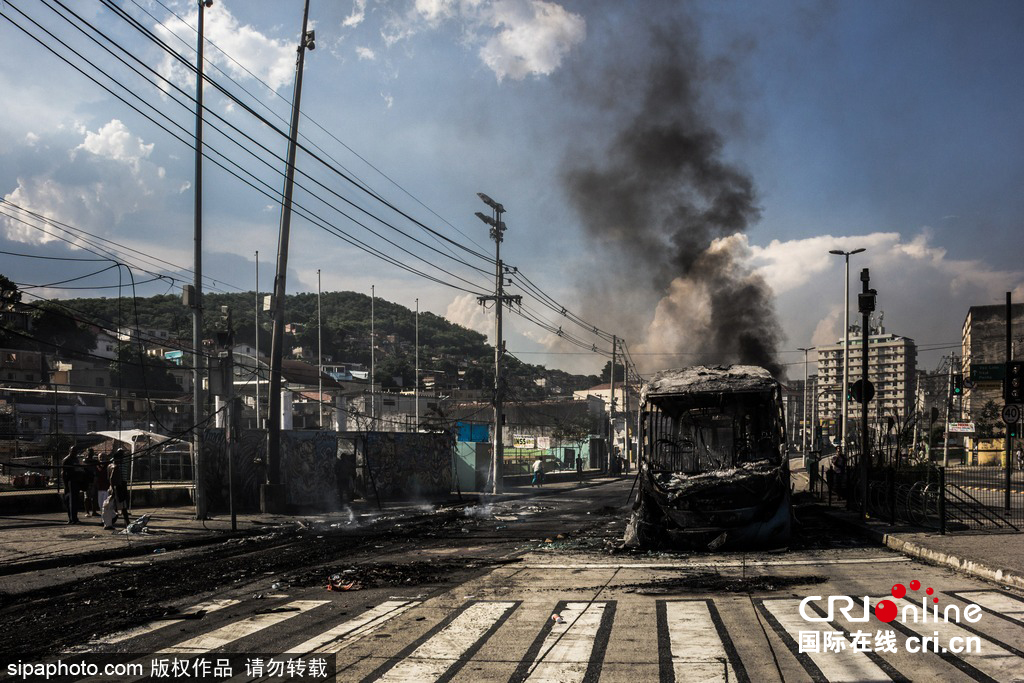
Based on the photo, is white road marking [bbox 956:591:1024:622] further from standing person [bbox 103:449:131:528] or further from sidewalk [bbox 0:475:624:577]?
standing person [bbox 103:449:131:528]

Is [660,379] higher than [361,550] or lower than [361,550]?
higher

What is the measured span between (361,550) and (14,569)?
5.11 m

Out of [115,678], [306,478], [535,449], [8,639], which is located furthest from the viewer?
[535,449]

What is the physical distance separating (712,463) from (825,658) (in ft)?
28.6

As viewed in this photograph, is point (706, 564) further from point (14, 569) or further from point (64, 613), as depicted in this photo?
point (14, 569)

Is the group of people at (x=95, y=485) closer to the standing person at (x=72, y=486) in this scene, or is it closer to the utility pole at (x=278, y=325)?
the standing person at (x=72, y=486)

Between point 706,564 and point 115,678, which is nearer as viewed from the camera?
point 115,678

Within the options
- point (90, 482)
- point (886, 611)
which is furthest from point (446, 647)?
point (90, 482)

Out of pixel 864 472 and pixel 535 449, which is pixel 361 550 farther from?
pixel 535 449

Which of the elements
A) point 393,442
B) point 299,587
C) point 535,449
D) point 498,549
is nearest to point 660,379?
point 498,549

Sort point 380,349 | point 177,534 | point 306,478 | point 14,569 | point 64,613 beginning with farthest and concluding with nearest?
point 380,349 < point 306,478 < point 177,534 < point 14,569 < point 64,613

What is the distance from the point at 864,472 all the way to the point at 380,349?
118661 mm

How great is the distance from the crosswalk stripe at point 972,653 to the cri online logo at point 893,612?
41mm

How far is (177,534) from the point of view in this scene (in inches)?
619
